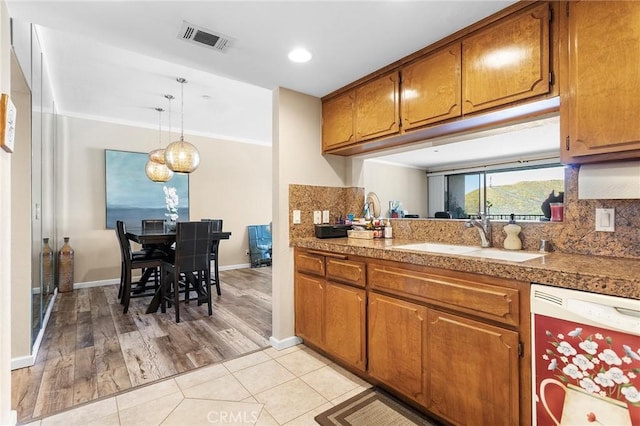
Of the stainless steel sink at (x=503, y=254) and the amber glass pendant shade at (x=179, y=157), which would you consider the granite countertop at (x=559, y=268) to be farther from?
the amber glass pendant shade at (x=179, y=157)

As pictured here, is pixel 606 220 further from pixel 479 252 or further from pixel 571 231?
pixel 479 252

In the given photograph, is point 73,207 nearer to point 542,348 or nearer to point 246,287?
point 246,287

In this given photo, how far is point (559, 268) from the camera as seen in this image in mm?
1281

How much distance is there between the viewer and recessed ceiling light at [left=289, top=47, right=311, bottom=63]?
7.06 feet

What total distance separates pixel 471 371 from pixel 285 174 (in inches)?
77.5

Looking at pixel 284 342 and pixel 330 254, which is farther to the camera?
pixel 284 342

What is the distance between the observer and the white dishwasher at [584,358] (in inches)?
42.9

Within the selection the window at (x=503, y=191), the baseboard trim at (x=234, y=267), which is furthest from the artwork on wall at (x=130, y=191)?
the window at (x=503, y=191)

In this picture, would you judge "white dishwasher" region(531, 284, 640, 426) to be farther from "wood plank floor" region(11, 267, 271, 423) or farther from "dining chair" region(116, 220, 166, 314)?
"dining chair" region(116, 220, 166, 314)

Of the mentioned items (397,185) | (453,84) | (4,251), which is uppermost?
(453,84)

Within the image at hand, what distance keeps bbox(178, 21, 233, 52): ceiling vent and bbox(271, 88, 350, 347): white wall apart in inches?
28.4

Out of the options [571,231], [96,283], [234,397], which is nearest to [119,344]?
[234,397]

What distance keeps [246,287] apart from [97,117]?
3471 millimetres

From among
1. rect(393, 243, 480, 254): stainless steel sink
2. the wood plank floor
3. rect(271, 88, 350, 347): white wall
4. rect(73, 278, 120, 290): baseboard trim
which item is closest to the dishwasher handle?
rect(393, 243, 480, 254): stainless steel sink
